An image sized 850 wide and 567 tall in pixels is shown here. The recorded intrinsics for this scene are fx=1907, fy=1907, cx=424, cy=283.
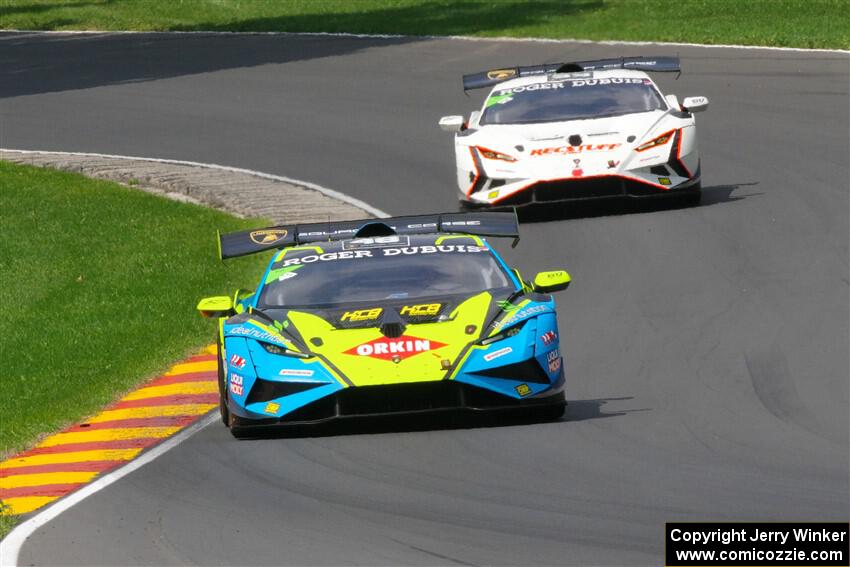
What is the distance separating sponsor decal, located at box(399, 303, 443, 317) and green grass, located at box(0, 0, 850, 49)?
22358mm

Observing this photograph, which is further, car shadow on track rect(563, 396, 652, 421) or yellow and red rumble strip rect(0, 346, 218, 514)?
car shadow on track rect(563, 396, 652, 421)

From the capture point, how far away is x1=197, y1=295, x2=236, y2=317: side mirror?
11.8 metres

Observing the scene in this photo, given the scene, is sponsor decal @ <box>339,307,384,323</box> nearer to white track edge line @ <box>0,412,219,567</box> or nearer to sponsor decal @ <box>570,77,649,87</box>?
white track edge line @ <box>0,412,219,567</box>

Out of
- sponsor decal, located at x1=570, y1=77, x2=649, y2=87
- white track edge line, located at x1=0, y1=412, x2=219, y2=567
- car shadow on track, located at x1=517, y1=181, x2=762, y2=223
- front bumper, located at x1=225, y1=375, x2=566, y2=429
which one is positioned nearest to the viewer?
white track edge line, located at x1=0, y1=412, x2=219, y2=567

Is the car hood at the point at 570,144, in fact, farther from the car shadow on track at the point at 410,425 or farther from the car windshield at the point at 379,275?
the car shadow on track at the point at 410,425

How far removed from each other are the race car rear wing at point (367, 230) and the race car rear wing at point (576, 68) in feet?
23.4

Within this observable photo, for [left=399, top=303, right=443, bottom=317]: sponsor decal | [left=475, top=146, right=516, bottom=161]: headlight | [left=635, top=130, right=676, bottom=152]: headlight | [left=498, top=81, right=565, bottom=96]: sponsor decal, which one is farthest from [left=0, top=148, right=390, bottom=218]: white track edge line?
[left=399, top=303, right=443, bottom=317]: sponsor decal

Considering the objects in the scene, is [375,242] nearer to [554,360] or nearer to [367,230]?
[367,230]

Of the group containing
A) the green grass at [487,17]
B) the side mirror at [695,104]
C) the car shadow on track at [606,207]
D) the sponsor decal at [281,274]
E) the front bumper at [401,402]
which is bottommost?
the green grass at [487,17]

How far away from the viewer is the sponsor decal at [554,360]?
11.1 m

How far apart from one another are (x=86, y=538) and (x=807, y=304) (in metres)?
7.50

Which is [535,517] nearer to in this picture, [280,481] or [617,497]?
[617,497]

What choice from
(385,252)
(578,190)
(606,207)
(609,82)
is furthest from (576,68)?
(385,252)

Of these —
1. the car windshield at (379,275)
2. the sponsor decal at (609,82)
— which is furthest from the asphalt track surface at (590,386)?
the sponsor decal at (609,82)
